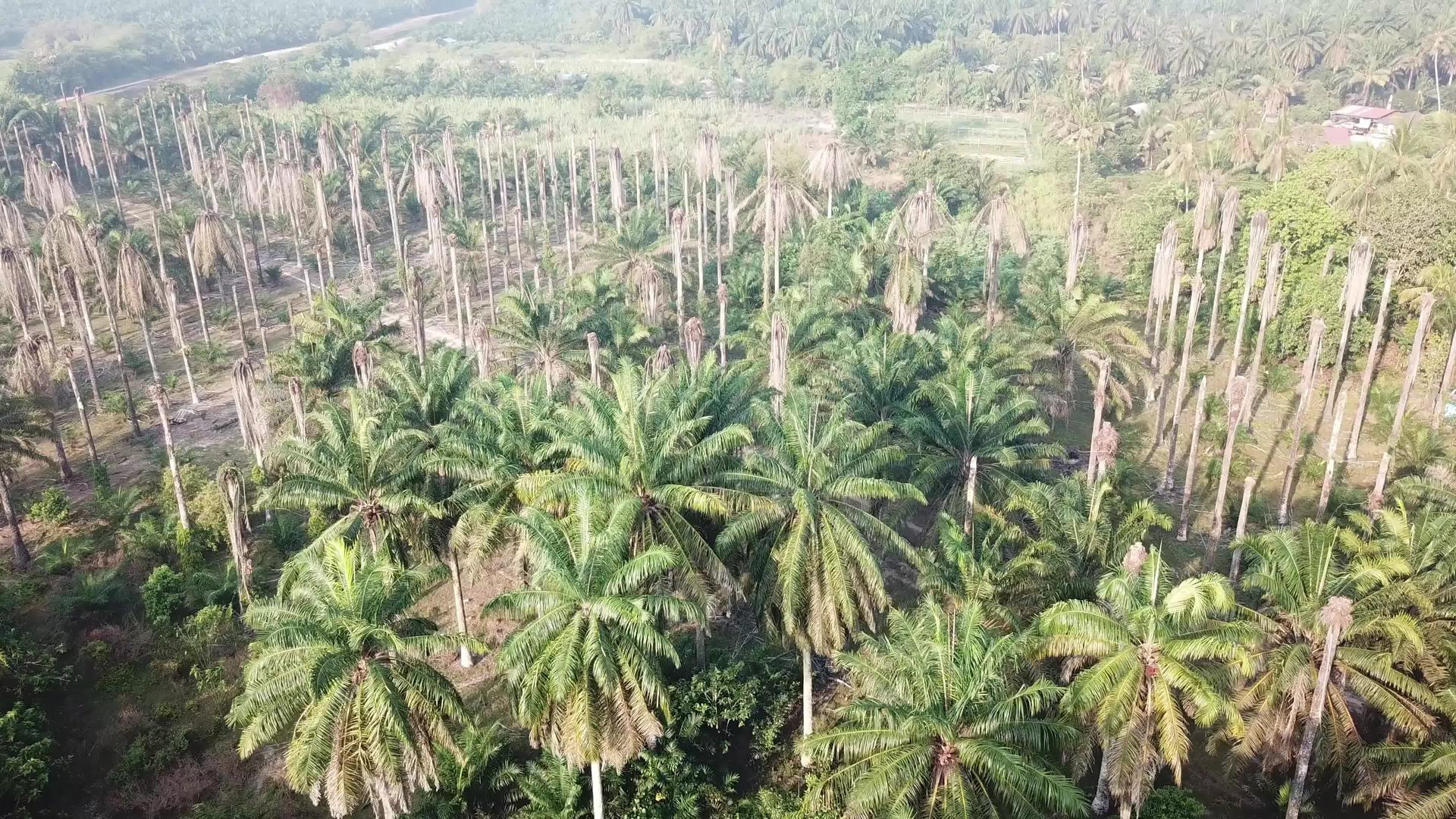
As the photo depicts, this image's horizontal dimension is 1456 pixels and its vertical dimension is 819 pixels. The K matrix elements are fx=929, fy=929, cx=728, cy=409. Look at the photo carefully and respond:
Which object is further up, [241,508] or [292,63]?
[292,63]

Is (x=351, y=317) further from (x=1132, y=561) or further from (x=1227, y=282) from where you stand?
(x=1227, y=282)

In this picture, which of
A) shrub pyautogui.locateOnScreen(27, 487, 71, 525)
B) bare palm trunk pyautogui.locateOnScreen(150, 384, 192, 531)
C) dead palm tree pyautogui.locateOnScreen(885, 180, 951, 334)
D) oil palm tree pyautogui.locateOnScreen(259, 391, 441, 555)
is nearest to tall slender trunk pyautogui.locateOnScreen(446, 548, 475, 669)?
oil palm tree pyautogui.locateOnScreen(259, 391, 441, 555)

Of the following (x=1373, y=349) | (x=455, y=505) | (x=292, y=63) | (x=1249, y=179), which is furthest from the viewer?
(x=292, y=63)

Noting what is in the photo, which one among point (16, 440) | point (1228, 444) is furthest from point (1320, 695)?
point (16, 440)

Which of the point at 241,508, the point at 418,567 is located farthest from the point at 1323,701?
the point at 241,508

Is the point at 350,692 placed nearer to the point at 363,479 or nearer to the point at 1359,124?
the point at 363,479

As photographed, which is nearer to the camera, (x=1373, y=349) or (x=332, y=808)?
(x=332, y=808)

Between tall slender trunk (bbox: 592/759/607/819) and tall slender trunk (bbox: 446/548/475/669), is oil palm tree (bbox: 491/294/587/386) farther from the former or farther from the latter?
tall slender trunk (bbox: 592/759/607/819)

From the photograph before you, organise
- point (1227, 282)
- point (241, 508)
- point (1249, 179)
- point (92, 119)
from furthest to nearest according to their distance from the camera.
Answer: point (92, 119) < point (1249, 179) < point (1227, 282) < point (241, 508)
